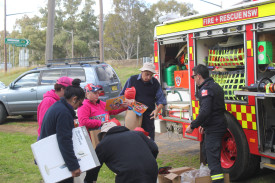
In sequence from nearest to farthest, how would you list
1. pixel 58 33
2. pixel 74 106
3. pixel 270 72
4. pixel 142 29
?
pixel 74 106 < pixel 270 72 < pixel 142 29 < pixel 58 33

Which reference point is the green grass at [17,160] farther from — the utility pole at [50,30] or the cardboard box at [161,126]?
the utility pole at [50,30]

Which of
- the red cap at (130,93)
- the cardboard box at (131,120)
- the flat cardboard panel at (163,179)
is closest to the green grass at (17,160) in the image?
the cardboard box at (131,120)

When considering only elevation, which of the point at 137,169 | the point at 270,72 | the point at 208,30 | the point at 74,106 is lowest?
the point at 137,169

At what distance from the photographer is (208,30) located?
17.8ft

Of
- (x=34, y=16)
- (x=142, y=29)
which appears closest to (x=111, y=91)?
(x=142, y=29)

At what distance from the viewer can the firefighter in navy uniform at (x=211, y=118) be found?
4.56 m

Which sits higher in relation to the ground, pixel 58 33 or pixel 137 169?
pixel 58 33

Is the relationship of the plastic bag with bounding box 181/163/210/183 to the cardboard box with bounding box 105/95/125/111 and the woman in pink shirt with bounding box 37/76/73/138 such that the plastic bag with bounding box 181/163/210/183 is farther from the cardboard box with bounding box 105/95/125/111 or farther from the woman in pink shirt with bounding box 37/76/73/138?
the woman in pink shirt with bounding box 37/76/73/138

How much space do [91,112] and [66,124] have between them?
1382mm

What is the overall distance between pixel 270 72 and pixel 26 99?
830 cm

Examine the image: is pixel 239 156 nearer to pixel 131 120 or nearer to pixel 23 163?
pixel 131 120

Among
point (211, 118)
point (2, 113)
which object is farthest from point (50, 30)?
point (211, 118)

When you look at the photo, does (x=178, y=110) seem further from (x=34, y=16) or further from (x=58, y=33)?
(x=34, y=16)

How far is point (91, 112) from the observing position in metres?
4.71
